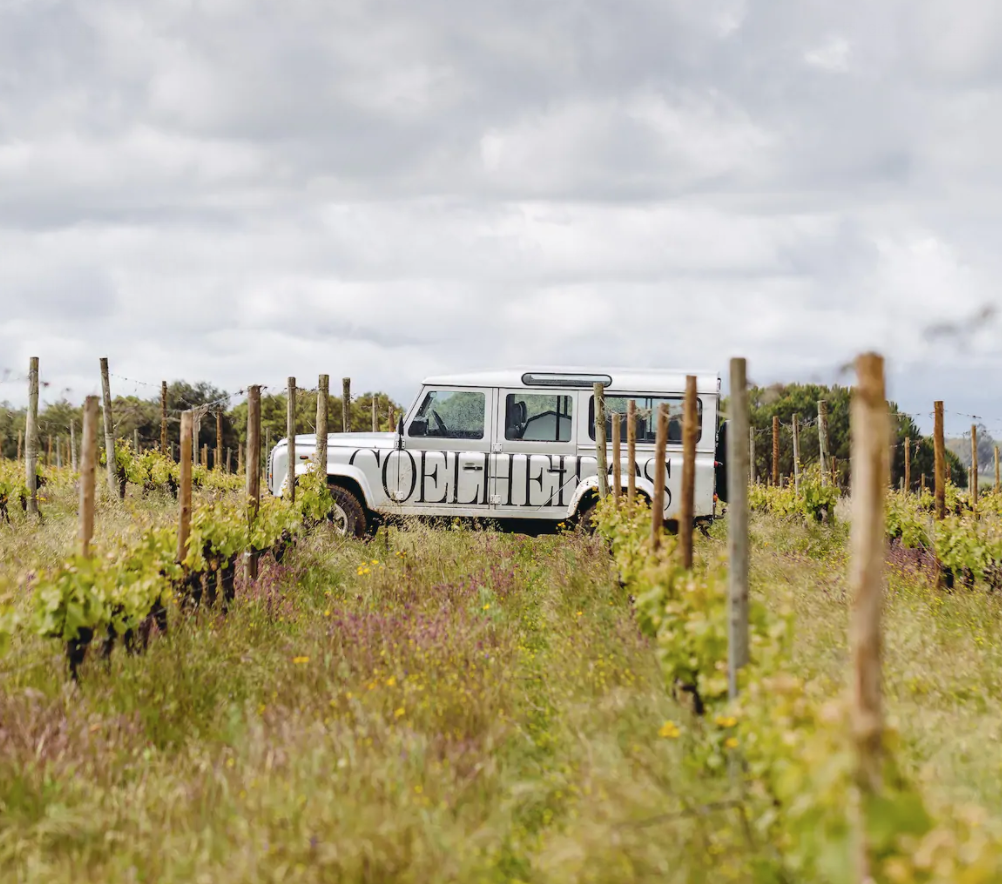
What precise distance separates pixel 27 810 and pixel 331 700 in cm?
149

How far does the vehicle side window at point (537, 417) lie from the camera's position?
11180 millimetres

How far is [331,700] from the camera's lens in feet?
15.4

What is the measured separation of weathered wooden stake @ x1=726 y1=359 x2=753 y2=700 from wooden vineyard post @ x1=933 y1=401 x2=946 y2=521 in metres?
6.27

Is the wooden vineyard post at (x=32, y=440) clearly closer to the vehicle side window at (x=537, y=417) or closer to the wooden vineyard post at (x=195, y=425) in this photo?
the wooden vineyard post at (x=195, y=425)

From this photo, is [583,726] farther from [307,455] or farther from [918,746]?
[307,455]

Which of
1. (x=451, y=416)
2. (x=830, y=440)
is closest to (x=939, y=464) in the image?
(x=451, y=416)

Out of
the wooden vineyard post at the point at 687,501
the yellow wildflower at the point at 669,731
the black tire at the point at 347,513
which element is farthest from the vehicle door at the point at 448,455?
the yellow wildflower at the point at 669,731

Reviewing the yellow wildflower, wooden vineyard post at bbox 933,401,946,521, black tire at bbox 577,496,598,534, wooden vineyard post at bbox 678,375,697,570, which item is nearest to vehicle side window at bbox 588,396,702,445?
black tire at bbox 577,496,598,534

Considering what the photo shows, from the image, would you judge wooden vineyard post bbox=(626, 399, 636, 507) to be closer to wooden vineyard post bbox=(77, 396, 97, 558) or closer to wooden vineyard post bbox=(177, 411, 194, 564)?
wooden vineyard post bbox=(177, 411, 194, 564)

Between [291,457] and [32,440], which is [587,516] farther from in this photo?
[32,440]

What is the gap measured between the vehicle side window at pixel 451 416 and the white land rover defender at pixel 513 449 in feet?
0.04

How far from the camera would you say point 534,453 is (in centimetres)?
1130

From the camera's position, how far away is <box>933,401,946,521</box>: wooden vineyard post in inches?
368

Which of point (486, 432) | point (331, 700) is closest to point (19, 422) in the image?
point (486, 432)
